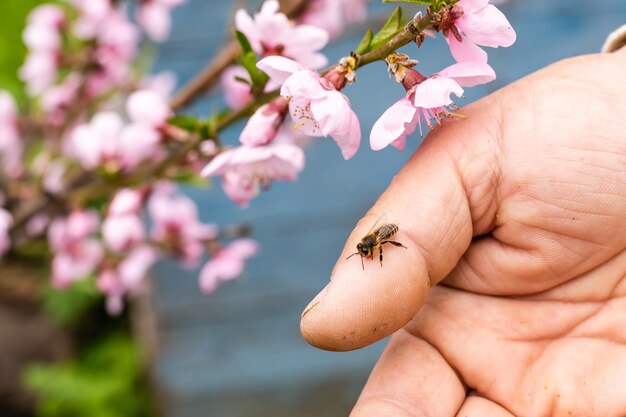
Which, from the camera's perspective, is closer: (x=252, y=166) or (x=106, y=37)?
(x=252, y=166)

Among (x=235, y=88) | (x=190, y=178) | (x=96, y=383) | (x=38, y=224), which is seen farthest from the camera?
(x=96, y=383)

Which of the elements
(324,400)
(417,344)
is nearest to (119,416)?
(324,400)

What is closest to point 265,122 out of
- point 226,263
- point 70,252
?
point 226,263

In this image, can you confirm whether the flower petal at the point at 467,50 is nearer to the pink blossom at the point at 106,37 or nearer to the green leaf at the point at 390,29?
the green leaf at the point at 390,29

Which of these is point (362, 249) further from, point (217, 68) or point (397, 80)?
point (217, 68)

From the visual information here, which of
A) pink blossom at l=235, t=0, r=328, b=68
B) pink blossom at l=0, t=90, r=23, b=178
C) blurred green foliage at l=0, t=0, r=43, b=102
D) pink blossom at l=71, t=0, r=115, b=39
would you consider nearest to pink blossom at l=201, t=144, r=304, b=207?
pink blossom at l=235, t=0, r=328, b=68

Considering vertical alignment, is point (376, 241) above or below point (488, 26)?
below
